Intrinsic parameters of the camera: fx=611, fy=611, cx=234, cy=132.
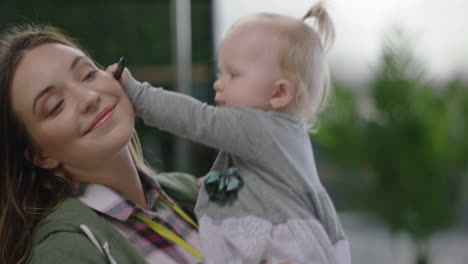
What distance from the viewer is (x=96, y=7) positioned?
12.3 ft

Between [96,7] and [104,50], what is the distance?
0.92 feet

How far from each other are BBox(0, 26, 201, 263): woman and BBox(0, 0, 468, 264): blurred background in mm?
2090

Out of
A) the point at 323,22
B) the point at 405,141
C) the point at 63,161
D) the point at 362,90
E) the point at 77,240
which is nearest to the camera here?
the point at 77,240

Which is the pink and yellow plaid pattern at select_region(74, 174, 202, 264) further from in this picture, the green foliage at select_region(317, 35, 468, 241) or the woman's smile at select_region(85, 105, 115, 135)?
the green foliage at select_region(317, 35, 468, 241)

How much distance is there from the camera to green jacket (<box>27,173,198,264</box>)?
1.08m

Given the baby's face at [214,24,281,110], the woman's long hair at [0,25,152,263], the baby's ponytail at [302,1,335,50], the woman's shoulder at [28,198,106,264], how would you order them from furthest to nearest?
the baby's ponytail at [302,1,335,50] < the baby's face at [214,24,281,110] < the woman's long hair at [0,25,152,263] < the woman's shoulder at [28,198,106,264]

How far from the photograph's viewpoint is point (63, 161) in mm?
1212

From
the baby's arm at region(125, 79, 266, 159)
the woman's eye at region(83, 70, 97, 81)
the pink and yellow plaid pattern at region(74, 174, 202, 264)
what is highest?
the woman's eye at region(83, 70, 97, 81)

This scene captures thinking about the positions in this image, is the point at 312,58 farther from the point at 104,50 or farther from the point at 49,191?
the point at 104,50

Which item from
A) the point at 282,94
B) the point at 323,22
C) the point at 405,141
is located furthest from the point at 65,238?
the point at 405,141

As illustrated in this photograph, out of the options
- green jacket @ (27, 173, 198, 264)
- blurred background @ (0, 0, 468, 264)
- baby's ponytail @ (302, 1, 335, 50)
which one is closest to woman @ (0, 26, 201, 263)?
green jacket @ (27, 173, 198, 264)

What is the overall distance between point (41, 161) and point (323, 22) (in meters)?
0.70

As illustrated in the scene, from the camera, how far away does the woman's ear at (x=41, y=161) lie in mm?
1227

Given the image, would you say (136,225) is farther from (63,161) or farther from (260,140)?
(260,140)
